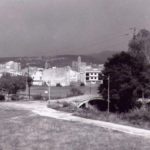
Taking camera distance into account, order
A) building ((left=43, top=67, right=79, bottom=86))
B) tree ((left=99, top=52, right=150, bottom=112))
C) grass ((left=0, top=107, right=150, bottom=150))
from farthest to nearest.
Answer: building ((left=43, top=67, right=79, bottom=86)), tree ((left=99, top=52, right=150, bottom=112)), grass ((left=0, top=107, right=150, bottom=150))

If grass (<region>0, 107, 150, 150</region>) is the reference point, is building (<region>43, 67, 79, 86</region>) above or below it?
above

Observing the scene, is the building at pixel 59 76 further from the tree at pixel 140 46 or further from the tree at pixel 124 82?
the tree at pixel 124 82

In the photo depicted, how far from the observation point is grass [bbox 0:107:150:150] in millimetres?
16545

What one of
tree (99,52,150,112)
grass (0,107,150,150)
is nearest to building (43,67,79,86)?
tree (99,52,150,112)

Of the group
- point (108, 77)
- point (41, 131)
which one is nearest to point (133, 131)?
point (41, 131)

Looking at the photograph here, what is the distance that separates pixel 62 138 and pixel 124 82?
29.4 metres

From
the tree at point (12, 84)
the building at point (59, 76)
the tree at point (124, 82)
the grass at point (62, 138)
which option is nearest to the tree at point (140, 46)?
the tree at point (124, 82)

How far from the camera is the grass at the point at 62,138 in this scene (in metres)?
16.5

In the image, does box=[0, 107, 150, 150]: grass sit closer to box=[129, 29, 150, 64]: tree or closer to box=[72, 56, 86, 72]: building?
box=[129, 29, 150, 64]: tree

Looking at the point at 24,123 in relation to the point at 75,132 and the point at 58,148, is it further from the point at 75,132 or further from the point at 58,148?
the point at 58,148

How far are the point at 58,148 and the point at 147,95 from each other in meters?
33.8

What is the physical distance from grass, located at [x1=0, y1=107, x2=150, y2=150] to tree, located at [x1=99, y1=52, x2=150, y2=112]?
22.5 m

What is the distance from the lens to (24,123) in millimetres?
25391

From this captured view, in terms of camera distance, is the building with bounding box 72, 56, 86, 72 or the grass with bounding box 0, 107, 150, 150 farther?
the building with bounding box 72, 56, 86, 72
